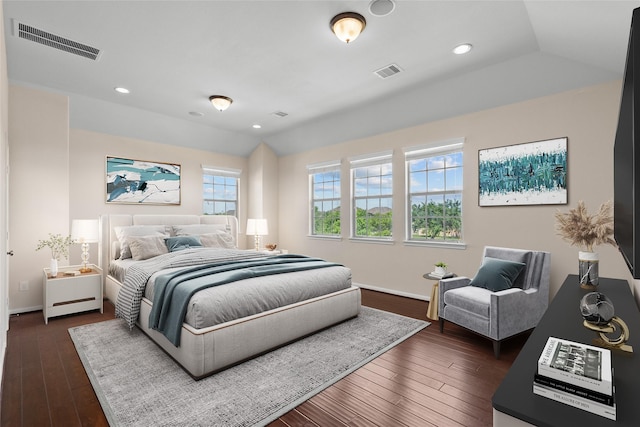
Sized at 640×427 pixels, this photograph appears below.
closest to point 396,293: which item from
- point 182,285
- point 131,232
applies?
point 182,285

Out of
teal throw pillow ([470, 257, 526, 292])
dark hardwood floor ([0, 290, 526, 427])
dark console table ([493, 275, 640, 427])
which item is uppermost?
dark console table ([493, 275, 640, 427])

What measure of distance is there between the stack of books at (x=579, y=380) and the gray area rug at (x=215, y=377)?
156 cm

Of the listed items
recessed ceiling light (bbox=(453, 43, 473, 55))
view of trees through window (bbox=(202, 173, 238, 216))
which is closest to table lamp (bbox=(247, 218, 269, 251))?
view of trees through window (bbox=(202, 173, 238, 216))

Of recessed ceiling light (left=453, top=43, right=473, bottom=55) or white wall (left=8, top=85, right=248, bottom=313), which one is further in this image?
white wall (left=8, top=85, right=248, bottom=313)

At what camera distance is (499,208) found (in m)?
3.75

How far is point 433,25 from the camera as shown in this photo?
276 cm

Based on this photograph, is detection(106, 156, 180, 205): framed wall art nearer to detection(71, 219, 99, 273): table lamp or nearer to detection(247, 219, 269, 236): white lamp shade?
detection(71, 219, 99, 273): table lamp

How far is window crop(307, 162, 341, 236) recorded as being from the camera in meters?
5.71

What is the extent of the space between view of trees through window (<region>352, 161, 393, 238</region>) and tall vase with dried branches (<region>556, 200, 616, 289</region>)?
263 centimetres

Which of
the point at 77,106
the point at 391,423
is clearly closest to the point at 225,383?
the point at 391,423

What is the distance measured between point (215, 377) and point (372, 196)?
3.64m

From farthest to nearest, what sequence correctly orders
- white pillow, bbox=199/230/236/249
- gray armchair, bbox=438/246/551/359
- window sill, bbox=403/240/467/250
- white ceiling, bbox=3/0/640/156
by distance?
1. white pillow, bbox=199/230/236/249
2. window sill, bbox=403/240/467/250
3. gray armchair, bbox=438/246/551/359
4. white ceiling, bbox=3/0/640/156

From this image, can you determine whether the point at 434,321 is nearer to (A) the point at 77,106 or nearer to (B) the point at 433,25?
(B) the point at 433,25

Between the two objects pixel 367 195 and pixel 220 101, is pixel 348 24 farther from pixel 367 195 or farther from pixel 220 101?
pixel 367 195
